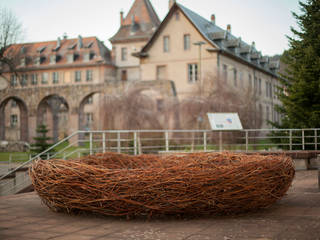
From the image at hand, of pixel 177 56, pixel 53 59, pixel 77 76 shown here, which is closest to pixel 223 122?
pixel 177 56

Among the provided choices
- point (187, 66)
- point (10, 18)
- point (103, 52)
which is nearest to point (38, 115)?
point (10, 18)

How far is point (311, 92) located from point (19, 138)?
A: 111ft

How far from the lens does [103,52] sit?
66000mm

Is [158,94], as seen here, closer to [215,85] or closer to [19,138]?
[215,85]

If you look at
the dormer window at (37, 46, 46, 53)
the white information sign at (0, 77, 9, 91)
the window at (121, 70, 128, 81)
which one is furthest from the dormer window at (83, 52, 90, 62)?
the white information sign at (0, 77, 9, 91)

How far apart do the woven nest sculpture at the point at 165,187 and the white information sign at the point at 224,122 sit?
943cm

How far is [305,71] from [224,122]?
117 inches

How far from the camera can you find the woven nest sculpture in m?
5.11

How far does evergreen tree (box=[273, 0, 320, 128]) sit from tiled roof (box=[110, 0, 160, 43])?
46.2m

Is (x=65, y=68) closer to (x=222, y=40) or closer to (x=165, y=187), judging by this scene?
(x=222, y=40)

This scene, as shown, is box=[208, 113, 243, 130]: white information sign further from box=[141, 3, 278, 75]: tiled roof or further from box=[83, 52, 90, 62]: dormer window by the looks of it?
box=[83, 52, 90, 62]: dormer window

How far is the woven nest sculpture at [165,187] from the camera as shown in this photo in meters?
5.11

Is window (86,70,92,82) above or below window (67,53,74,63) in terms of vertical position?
below

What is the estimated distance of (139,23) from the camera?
6288cm
